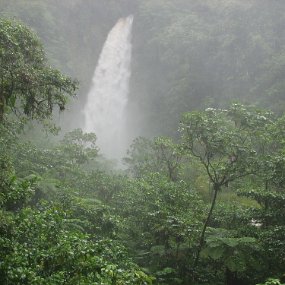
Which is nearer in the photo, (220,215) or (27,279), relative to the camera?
(27,279)

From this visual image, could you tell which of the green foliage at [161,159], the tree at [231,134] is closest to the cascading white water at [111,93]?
the green foliage at [161,159]

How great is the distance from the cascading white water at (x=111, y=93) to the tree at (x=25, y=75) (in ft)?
100

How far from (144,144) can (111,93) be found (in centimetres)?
2244

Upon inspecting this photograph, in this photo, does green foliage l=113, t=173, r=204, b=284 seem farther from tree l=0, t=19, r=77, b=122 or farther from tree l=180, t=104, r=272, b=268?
tree l=0, t=19, r=77, b=122

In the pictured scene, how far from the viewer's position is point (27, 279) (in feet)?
18.9

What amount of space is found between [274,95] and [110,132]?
20.4 metres

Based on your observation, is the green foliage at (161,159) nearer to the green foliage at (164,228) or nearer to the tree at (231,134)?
the green foliage at (164,228)

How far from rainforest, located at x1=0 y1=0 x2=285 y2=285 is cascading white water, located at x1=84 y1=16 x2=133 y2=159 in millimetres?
153

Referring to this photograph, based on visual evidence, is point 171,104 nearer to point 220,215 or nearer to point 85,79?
point 85,79

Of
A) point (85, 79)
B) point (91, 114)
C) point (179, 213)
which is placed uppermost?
point (85, 79)

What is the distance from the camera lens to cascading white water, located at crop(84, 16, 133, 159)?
44.3 m

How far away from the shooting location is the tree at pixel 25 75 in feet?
32.5

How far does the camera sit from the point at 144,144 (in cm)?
2588

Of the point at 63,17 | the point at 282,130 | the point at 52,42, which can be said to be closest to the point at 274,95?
the point at 282,130
